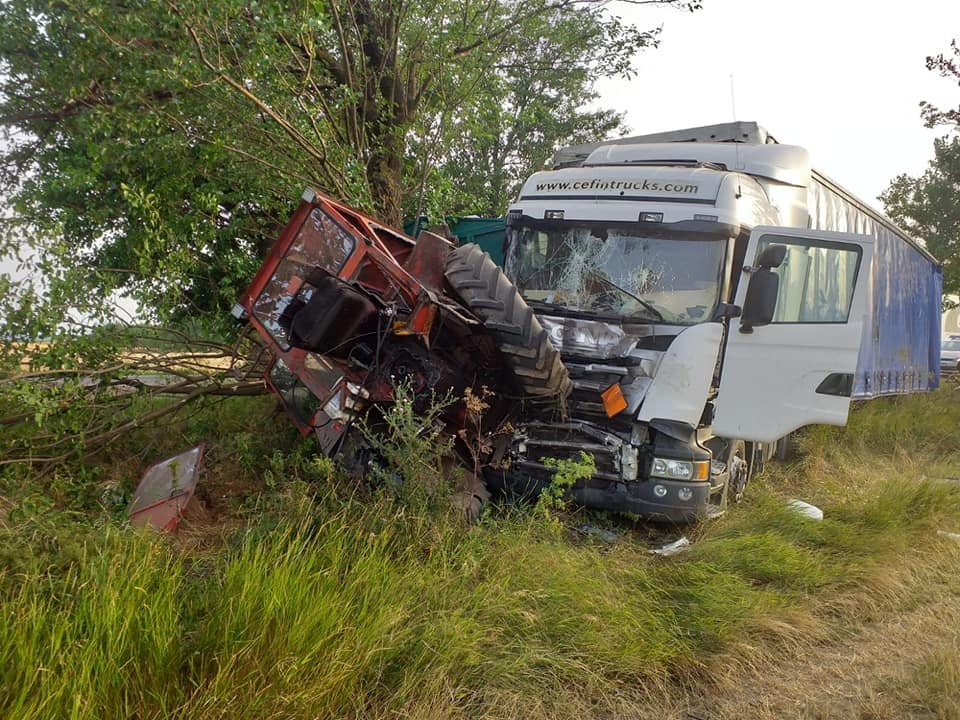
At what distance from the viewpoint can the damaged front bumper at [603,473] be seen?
17.7 ft

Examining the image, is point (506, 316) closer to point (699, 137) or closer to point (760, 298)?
point (760, 298)

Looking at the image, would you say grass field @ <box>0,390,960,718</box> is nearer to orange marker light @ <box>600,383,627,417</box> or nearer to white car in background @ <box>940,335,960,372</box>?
orange marker light @ <box>600,383,627,417</box>

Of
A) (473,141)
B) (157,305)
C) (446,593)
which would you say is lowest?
(446,593)

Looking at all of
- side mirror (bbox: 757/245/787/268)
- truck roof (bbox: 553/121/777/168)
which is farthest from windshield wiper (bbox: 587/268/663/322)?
truck roof (bbox: 553/121/777/168)

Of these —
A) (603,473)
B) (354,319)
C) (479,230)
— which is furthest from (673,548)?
(479,230)

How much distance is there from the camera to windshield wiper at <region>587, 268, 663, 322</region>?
5946 mm

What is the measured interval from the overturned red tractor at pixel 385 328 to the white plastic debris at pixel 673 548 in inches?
45.0

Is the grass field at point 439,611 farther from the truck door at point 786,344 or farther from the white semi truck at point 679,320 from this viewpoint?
the truck door at point 786,344

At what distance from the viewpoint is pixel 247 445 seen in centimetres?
629

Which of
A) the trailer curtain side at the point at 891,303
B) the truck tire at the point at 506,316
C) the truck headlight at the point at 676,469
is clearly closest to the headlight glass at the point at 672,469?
the truck headlight at the point at 676,469

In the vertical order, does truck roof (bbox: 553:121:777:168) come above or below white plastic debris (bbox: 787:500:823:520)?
above

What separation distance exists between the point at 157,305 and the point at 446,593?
4.23 m

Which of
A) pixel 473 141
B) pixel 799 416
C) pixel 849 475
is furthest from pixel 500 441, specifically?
pixel 473 141

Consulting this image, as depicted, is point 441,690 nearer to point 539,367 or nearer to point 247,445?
point 539,367
